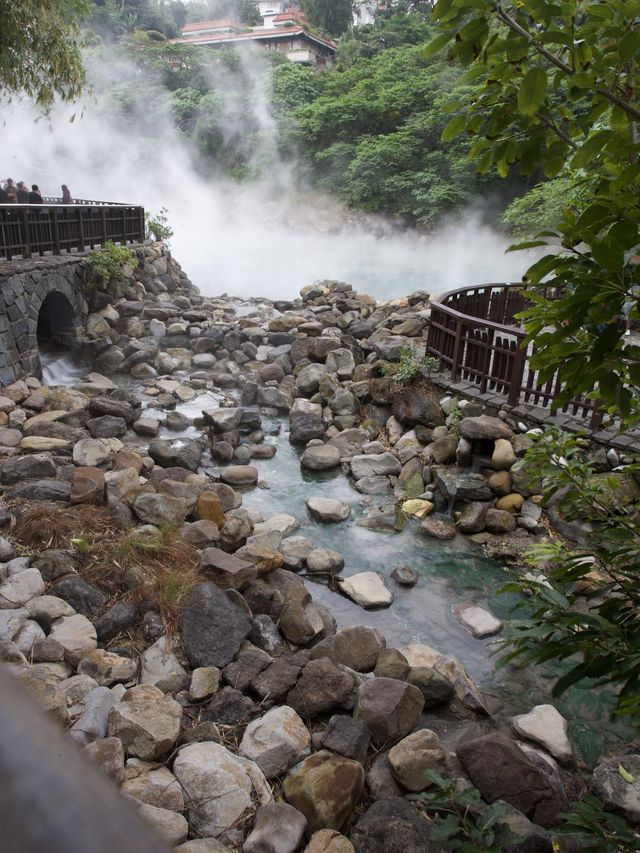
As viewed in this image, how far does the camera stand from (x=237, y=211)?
35344 millimetres

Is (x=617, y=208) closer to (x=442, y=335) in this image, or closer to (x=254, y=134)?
(x=442, y=335)

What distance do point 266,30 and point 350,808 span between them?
49.7m

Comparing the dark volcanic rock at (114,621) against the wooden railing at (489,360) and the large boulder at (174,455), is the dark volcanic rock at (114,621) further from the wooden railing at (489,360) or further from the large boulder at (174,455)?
the wooden railing at (489,360)

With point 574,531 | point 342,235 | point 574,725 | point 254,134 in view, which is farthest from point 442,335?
point 254,134

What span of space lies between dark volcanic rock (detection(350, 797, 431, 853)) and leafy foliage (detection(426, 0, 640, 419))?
2.68 metres

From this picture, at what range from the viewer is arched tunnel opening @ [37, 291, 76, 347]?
1266 cm

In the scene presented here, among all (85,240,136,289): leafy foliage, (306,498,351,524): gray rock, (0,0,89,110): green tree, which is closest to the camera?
(306,498,351,524): gray rock

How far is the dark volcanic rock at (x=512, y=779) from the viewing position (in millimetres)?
3523

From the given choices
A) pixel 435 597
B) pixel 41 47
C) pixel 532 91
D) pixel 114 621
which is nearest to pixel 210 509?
pixel 114 621

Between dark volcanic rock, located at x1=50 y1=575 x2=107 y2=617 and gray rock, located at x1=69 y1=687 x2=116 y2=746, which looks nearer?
gray rock, located at x1=69 y1=687 x2=116 y2=746

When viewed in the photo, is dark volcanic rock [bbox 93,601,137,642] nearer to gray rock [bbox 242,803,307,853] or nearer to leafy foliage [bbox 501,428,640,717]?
gray rock [bbox 242,803,307,853]

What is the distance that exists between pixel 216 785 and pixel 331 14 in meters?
53.5

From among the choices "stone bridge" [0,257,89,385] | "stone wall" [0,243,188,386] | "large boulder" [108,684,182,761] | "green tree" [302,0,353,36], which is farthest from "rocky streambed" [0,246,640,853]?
"green tree" [302,0,353,36]

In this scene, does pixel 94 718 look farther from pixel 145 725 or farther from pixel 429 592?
pixel 429 592
